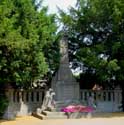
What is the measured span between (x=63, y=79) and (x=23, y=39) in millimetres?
5949

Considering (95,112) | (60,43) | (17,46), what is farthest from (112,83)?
(17,46)

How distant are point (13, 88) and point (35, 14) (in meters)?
5.51

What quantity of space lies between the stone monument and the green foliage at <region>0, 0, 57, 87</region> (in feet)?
5.43

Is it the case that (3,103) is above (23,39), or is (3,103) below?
below

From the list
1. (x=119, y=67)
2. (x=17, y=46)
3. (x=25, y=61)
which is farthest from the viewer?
(x=119, y=67)

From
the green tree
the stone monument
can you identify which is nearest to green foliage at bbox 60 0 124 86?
the green tree

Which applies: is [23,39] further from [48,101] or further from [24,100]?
[24,100]

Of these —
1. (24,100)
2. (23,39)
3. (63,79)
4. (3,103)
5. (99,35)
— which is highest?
(99,35)

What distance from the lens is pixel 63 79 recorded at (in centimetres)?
2811

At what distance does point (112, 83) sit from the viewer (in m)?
28.9

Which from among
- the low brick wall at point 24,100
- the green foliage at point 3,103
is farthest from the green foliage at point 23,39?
the low brick wall at point 24,100

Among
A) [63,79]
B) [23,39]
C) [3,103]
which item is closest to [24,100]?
[63,79]

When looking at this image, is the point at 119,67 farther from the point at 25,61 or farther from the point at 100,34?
the point at 25,61

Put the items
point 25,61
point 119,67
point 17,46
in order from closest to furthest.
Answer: point 17,46, point 25,61, point 119,67
